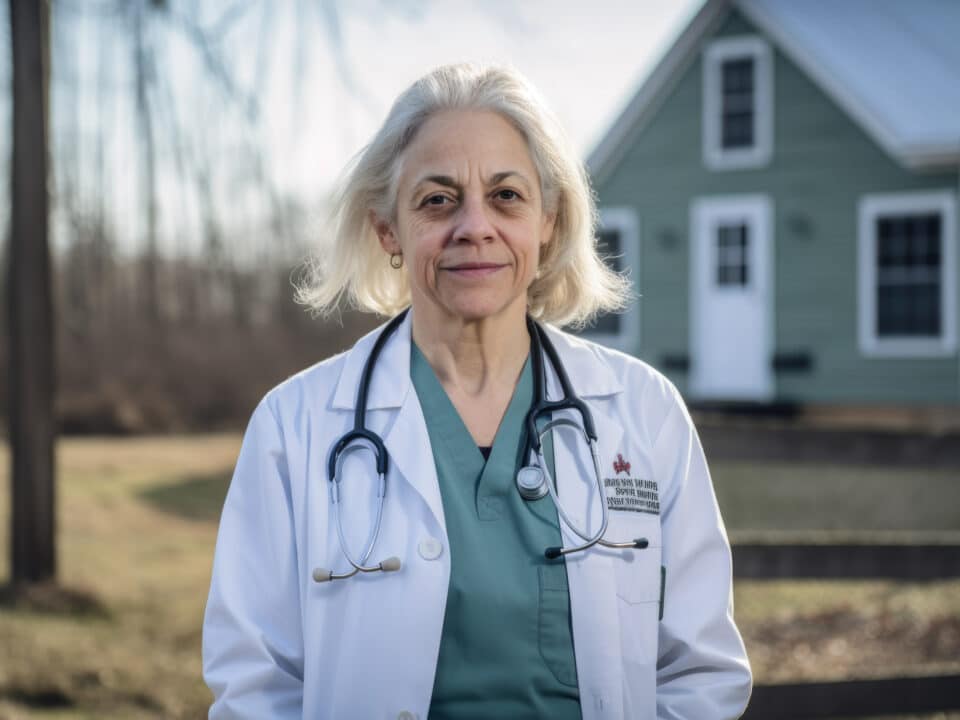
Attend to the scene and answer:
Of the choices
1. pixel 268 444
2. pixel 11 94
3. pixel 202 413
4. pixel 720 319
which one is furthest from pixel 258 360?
pixel 268 444

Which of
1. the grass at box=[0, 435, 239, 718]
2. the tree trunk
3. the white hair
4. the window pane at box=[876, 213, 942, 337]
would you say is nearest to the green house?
the window pane at box=[876, 213, 942, 337]

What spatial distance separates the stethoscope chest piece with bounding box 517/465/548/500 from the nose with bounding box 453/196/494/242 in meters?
0.43

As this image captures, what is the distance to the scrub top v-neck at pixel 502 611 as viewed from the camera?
5.87 feet

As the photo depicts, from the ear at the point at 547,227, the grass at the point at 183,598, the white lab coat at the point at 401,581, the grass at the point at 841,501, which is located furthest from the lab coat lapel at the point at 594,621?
the grass at the point at 841,501

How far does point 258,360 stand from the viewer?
57.0 feet

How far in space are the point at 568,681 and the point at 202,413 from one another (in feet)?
49.8

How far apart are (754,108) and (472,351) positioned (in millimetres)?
10435

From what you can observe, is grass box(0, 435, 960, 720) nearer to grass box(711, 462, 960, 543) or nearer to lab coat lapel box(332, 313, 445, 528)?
grass box(711, 462, 960, 543)

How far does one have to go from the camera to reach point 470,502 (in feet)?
6.26

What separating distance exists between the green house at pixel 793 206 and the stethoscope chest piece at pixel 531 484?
9.69m

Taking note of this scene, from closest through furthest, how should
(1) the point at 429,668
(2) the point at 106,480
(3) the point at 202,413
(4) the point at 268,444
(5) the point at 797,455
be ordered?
(1) the point at 429,668 → (4) the point at 268,444 → (5) the point at 797,455 → (2) the point at 106,480 → (3) the point at 202,413

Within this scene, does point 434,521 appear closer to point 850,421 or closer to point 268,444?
point 268,444

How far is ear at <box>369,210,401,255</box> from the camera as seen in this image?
2113mm

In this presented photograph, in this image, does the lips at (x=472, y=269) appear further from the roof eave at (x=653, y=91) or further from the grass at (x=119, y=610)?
the roof eave at (x=653, y=91)
